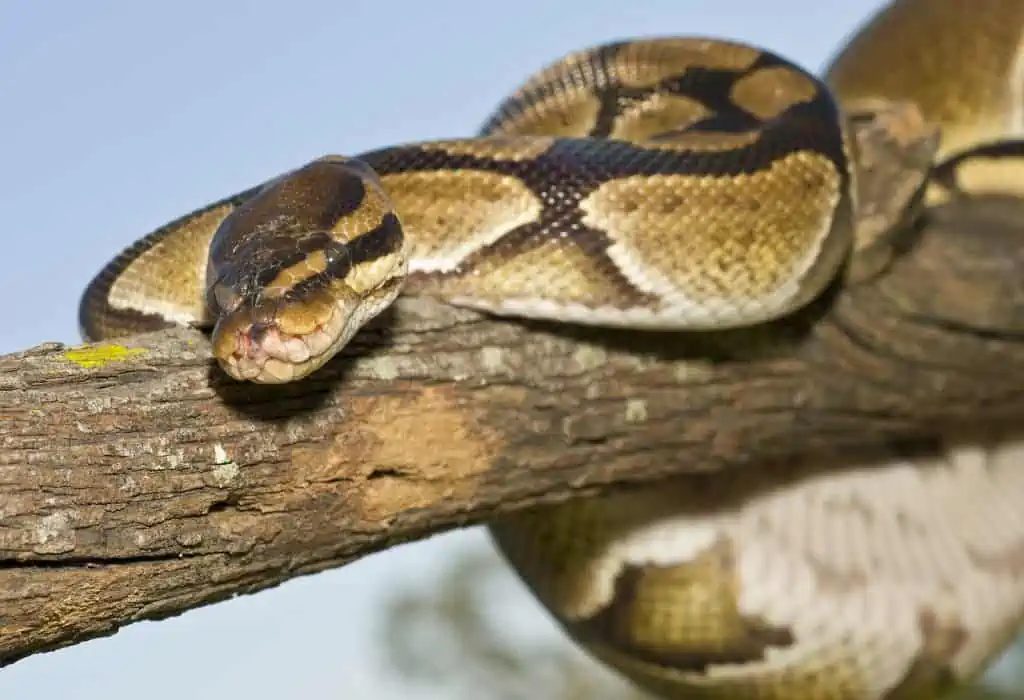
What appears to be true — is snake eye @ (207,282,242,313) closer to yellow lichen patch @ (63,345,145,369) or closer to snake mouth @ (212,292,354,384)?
snake mouth @ (212,292,354,384)

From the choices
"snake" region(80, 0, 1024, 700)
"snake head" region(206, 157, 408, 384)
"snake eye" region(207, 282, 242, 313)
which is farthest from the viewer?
"snake" region(80, 0, 1024, 700)

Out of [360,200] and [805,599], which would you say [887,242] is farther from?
[360,200]

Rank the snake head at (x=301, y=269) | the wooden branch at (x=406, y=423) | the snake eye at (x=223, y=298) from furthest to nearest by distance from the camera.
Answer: the snake eye at (x=223, y=298) → the snake head at (x=301, y=269) → the wooden branch at (x=406, y=423)

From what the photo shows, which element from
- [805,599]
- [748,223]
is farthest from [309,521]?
[805,599]

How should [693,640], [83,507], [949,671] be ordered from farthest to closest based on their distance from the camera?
[949,671] → [693,640] → [83,507]

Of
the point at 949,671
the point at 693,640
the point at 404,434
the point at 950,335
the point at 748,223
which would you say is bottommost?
the point at 949,671

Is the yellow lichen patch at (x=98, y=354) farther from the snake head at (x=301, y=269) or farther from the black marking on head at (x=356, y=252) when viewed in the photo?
the black marking on head at (x=356, y=252)

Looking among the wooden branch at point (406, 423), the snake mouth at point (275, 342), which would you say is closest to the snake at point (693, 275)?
the snake mouth at point (275, 342)

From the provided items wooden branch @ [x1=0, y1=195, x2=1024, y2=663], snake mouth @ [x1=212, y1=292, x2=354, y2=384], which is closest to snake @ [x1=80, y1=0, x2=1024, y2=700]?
snake mouth @ [x1=212, y1=292, x2=354, y2=384]

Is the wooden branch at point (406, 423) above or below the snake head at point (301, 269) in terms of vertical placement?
below
